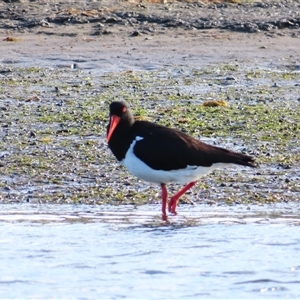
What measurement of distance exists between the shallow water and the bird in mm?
298

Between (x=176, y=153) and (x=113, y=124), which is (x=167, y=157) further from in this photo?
(x=113, y=124)

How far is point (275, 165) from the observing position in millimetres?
8672

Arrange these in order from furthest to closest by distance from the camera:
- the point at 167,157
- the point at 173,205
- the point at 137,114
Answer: the point at 137,114 < the point at 173,205 < the point at 167,157

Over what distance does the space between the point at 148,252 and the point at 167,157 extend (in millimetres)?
1010

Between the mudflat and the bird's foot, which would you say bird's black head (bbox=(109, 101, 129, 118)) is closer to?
the mudflat

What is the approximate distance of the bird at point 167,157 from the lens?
7258 mm

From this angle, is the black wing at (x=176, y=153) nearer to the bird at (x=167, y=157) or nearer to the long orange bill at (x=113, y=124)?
the bird at (x=167, y=157)

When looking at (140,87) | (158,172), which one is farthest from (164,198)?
(140,87)

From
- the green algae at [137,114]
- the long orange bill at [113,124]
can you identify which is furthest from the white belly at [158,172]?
the green algae at [137,114]

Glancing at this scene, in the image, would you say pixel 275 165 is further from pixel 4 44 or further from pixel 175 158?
pixel 4 44

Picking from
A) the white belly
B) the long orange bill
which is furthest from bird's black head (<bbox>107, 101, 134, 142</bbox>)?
the white belly

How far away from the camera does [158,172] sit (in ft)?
23.9

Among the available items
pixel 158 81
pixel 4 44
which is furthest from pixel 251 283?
pixel 4 44

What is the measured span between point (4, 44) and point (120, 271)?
10.5m
